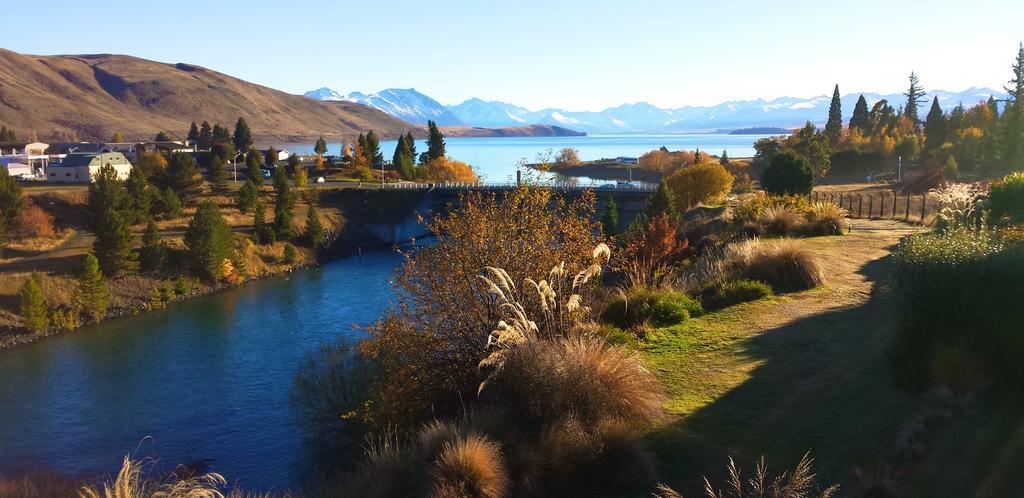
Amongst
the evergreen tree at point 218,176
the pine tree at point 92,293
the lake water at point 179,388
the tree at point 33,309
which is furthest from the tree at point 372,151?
the tree at point 33,309

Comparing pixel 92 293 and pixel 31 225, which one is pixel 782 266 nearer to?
pixel 92 293

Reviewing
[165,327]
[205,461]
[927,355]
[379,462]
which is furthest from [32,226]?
[927,355]

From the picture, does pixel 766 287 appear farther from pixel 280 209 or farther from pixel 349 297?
pixel 280 209

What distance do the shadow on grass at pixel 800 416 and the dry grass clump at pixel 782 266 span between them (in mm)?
4398

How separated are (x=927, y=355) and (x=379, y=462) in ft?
26.0

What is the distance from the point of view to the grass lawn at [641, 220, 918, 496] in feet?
27.2

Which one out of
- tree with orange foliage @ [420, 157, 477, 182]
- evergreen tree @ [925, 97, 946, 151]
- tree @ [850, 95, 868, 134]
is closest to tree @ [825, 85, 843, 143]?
tree @ [850, 95, 868, 134]

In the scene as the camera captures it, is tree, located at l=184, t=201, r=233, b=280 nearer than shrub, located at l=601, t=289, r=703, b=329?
No

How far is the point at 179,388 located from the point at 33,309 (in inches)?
674

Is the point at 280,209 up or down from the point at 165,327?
up

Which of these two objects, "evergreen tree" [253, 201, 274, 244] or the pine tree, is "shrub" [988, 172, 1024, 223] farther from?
"evergreen tree" [253, 201, 274, 244]

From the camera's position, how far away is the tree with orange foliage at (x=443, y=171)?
9938 cm

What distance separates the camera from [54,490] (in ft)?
62.1

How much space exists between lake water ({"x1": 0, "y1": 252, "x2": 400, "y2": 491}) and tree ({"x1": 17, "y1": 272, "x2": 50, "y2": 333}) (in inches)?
75.3
